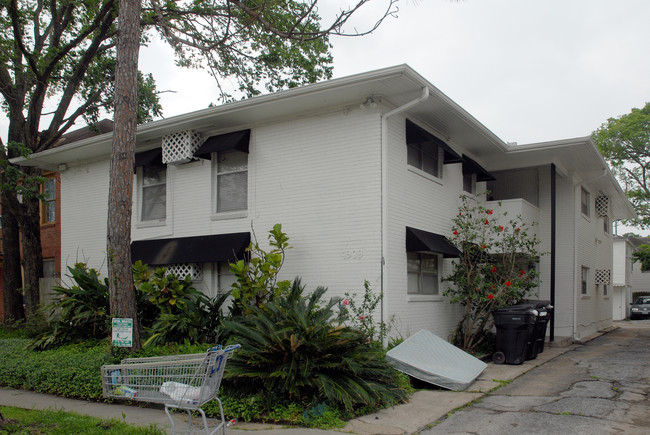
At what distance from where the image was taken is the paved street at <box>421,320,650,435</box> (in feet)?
20.6

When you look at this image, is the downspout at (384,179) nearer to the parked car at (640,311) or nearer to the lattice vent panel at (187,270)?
the lattice vent panel at (187,270)

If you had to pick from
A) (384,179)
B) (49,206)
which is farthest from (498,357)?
(49,206)

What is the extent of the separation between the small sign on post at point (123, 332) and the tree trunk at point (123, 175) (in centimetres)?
51

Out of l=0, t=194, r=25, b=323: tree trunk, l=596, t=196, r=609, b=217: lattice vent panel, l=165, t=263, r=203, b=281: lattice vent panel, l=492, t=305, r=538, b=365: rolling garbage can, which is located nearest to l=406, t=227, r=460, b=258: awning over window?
l=492, t=305, r=538, b=365: rolling garbage can

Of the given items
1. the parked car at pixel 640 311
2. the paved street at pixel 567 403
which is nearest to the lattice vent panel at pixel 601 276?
the paved street at pixel 567 403

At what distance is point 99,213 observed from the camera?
13797mm

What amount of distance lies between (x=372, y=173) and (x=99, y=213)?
24.7 ft

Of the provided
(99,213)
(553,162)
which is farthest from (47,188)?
(553,162)

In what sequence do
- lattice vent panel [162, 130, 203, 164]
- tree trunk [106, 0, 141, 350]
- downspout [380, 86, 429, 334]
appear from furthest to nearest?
lattice vent panel [162, 130, 203, 164] < downspout [380, 86, 429, 334] < tree trunk [106, 0, 141, 350]

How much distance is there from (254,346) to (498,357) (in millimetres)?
5456

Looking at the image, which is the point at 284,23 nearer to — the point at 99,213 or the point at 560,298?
the point at 99,213

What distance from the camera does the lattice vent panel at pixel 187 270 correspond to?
37.8 ft

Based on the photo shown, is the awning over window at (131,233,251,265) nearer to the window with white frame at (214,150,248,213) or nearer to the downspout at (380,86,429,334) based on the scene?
the window with white frame at (214,150,248,213)

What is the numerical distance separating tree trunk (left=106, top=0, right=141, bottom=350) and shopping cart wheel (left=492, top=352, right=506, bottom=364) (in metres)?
6.48
